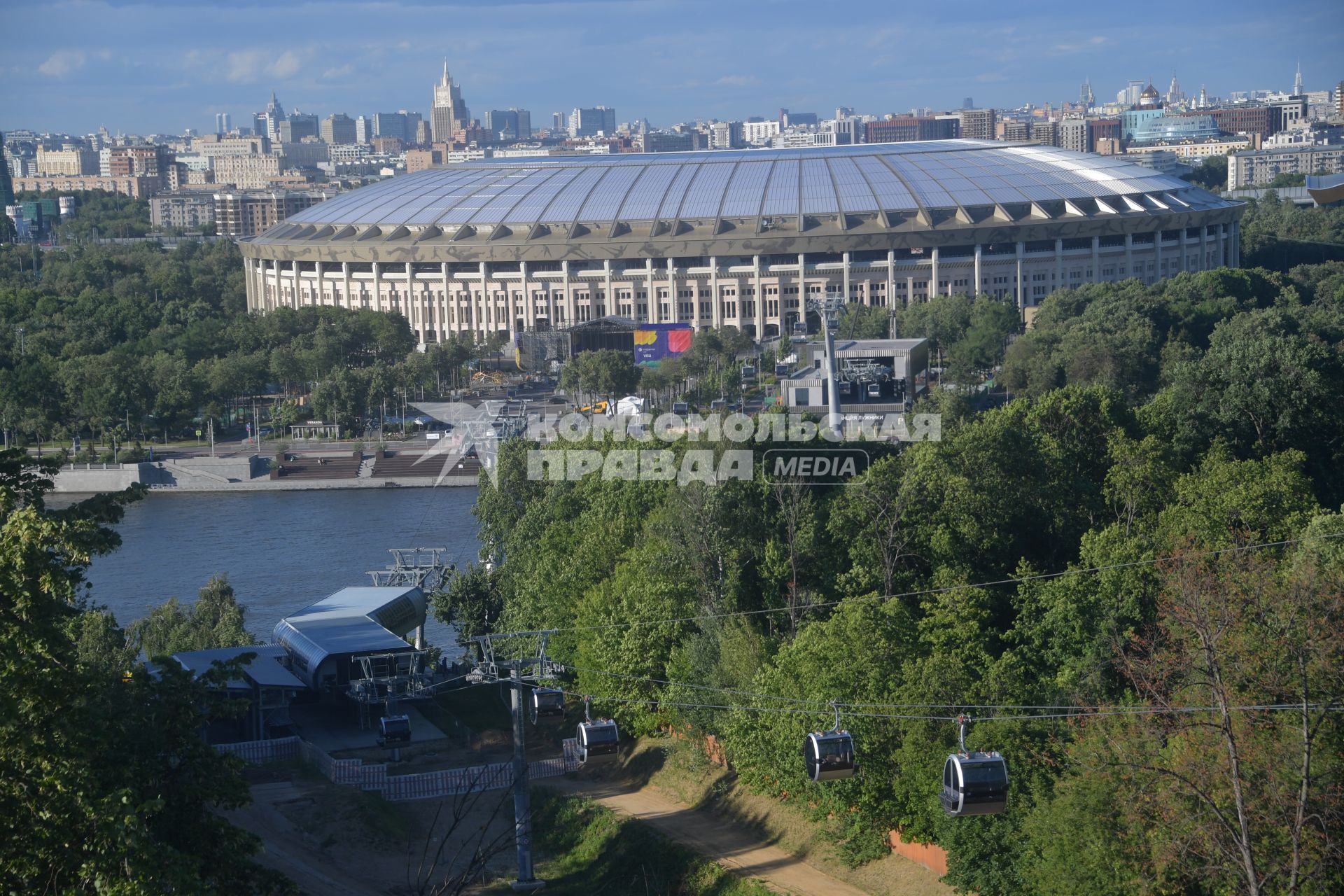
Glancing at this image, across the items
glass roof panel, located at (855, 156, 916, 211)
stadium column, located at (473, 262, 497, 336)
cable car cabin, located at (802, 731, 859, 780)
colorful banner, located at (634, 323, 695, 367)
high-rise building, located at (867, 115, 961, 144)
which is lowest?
cable car cabin, located at (802, 731, 859, 780)

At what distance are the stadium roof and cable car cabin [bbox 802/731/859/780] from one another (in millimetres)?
39054

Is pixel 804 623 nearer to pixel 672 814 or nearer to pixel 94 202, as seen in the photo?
pixel 672 814

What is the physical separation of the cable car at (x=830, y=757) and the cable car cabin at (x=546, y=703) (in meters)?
2.21

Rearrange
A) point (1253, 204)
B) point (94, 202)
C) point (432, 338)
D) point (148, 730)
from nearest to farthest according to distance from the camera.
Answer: point (148, 730) < point (432, 338) < point (1253, 204) < point (94, 202)

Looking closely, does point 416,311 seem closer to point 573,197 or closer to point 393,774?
point 573,197

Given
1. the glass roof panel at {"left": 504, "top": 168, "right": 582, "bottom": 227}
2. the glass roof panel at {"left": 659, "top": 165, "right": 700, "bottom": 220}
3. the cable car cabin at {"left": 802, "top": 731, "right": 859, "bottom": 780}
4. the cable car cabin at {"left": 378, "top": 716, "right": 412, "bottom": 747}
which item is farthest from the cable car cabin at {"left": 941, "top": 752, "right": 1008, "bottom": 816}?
the glass roof panel at {"left": 504, "top": 168, "right": 582, "bottom": 227}

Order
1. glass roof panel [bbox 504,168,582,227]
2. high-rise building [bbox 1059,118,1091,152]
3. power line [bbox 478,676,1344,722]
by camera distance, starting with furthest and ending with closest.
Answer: high-rise building [bbox 1059,118,1091,152]
glass roof panel [bbox 504,168,582,227]
power line [bbox 478,676,1344,722]

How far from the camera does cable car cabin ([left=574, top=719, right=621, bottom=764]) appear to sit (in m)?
12.8

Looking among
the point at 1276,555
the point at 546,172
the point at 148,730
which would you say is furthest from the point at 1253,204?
the point at 148,730

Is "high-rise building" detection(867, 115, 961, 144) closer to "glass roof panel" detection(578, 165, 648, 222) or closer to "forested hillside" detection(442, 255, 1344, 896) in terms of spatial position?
"glass roof panel" detection(578, 165, 648, 222)

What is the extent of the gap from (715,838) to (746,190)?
3901 centimetres

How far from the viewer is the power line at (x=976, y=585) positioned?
562 inches

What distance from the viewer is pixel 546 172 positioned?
56156 millimetres

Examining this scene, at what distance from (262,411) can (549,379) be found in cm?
779
